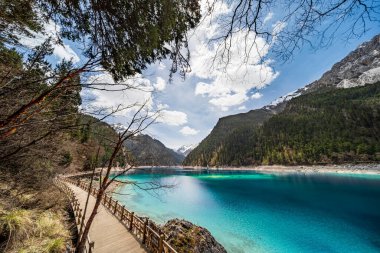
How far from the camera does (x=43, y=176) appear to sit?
11.0 metres

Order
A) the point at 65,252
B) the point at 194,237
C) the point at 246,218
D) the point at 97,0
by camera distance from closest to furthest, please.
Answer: the point at 97,0 < the point at 65,252 < the point at 194,237 < the point at 246,218

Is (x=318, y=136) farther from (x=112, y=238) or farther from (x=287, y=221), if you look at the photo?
(x=112, y=238)

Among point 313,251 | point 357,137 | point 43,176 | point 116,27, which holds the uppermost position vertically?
point 357,137

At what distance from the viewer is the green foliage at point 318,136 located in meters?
82.2

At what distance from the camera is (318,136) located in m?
98.9

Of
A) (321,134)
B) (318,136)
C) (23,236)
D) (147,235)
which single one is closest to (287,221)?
(147,235)

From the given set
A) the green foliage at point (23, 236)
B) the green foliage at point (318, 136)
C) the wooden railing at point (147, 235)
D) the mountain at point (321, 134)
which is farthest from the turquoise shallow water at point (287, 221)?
the mountain at point (321, 134)

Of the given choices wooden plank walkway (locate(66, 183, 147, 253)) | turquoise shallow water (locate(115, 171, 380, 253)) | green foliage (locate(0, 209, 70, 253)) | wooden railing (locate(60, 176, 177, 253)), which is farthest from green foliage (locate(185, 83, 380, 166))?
green foliage (locate(0, 209, 70, 253))

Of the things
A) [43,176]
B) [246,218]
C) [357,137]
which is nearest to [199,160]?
[357,137]

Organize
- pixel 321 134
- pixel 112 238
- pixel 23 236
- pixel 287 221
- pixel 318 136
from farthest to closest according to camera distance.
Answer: pixel 318 136
pixel 321 134
pixel 287 221
pixel 112 238
pixel 23 236

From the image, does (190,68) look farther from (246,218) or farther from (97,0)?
(246,218)

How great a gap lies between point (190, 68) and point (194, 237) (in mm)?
8703

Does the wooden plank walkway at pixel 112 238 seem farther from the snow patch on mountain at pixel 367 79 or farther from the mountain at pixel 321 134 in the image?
the snow patch on mountain at pixel 367 79

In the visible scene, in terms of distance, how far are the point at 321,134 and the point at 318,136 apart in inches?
65.7
